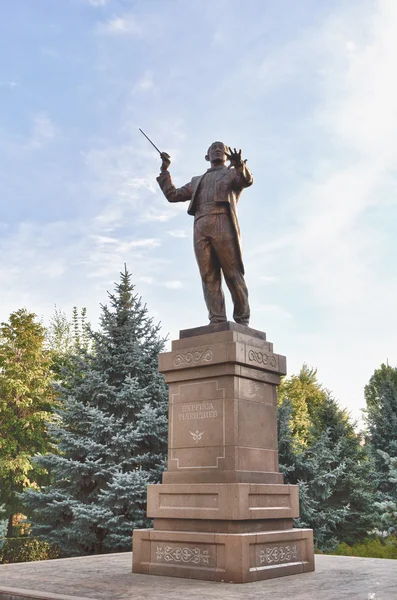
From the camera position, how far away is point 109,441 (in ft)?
51.4

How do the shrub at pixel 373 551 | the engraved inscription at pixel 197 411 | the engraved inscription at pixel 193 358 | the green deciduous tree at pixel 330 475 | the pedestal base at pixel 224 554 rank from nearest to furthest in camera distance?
the pedestal base at pixel 224 554 → the engraved inscription at pixel 197 411 → the engraved inscription at pixel 193 358 → the shrub at pixel 373 551 → the green deciduous tree at pixel 330 475

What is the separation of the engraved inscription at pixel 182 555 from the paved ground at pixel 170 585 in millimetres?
280

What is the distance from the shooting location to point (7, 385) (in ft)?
82.7

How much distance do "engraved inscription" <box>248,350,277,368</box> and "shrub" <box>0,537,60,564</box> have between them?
1177 centimetres

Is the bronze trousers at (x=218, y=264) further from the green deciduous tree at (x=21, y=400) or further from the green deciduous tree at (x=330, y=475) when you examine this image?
the green deciduous tree at (x=21, y=400)

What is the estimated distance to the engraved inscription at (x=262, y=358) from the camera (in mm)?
8845

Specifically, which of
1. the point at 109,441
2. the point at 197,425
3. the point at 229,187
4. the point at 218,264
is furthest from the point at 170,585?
the point at 109,441

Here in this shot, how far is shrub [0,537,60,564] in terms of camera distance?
61.5ft

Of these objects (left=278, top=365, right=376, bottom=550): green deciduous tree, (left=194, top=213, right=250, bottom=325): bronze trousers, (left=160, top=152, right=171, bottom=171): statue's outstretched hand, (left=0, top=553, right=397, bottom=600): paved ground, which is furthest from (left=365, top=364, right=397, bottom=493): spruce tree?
(left=160, top=152, right=171, bottom=171): statue's outstretched hand

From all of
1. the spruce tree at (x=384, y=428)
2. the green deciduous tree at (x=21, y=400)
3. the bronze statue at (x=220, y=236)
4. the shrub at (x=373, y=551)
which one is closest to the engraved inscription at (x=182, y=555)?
the bronze statue at (x=220, y=236)

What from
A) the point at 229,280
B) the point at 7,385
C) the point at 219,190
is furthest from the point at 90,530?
the point at 7,385

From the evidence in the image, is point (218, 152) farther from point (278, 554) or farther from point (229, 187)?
point (278, 554)

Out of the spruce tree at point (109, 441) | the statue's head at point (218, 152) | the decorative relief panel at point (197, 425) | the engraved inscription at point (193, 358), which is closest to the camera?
the decorative relief panel at point (197, 425)

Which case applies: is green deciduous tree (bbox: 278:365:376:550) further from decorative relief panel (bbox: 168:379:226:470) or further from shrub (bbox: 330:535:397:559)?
decorative relief panel (bbox: 168:379:226:470)
